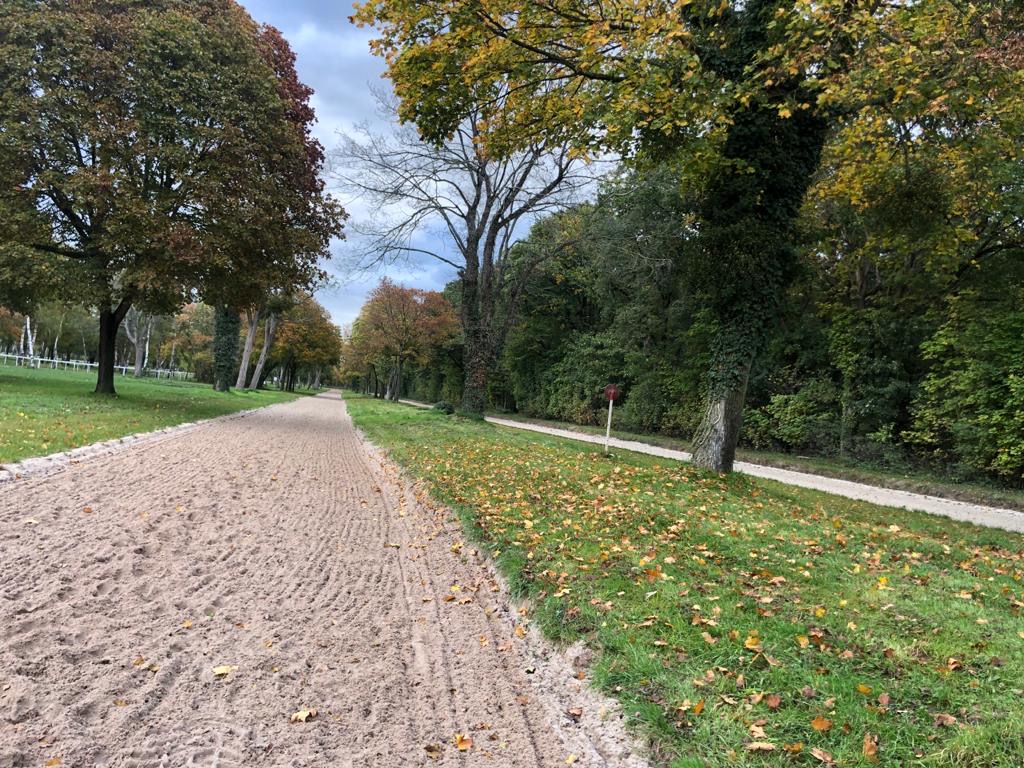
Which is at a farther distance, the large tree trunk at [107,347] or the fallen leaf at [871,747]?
the large tree trunk at [107,347]

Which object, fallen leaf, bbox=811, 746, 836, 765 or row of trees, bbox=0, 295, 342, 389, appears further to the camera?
row of trees, bbox=0, 295, 342, 389

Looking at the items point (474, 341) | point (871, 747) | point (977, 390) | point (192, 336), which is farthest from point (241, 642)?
point (192, 336)

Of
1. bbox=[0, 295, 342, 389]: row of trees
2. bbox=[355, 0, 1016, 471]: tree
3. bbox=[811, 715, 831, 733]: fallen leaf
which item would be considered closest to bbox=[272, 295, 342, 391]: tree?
bbox=[0, 295, 342, 389]: row of trees

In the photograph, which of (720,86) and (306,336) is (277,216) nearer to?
(720,86)

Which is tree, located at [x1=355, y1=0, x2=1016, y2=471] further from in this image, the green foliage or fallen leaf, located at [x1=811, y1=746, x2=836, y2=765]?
fallen leaf, located at [x1=811, y1=746, x2=836, y2=765]

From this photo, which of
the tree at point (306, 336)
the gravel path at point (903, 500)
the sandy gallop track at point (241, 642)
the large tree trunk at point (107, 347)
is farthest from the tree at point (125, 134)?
the tree at point (306, 336)

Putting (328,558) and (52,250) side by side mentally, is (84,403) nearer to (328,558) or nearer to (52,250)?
(52,250)

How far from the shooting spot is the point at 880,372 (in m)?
15.0

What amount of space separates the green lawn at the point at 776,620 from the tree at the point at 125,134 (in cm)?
1030

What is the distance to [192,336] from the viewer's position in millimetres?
57250

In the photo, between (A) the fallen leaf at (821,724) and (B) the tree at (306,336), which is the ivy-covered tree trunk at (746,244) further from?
(B) the tree at (306,336)

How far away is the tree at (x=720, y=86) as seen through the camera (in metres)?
6.35

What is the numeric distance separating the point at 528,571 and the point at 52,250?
15.3m

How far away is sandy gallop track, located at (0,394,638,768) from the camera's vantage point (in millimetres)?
2395
